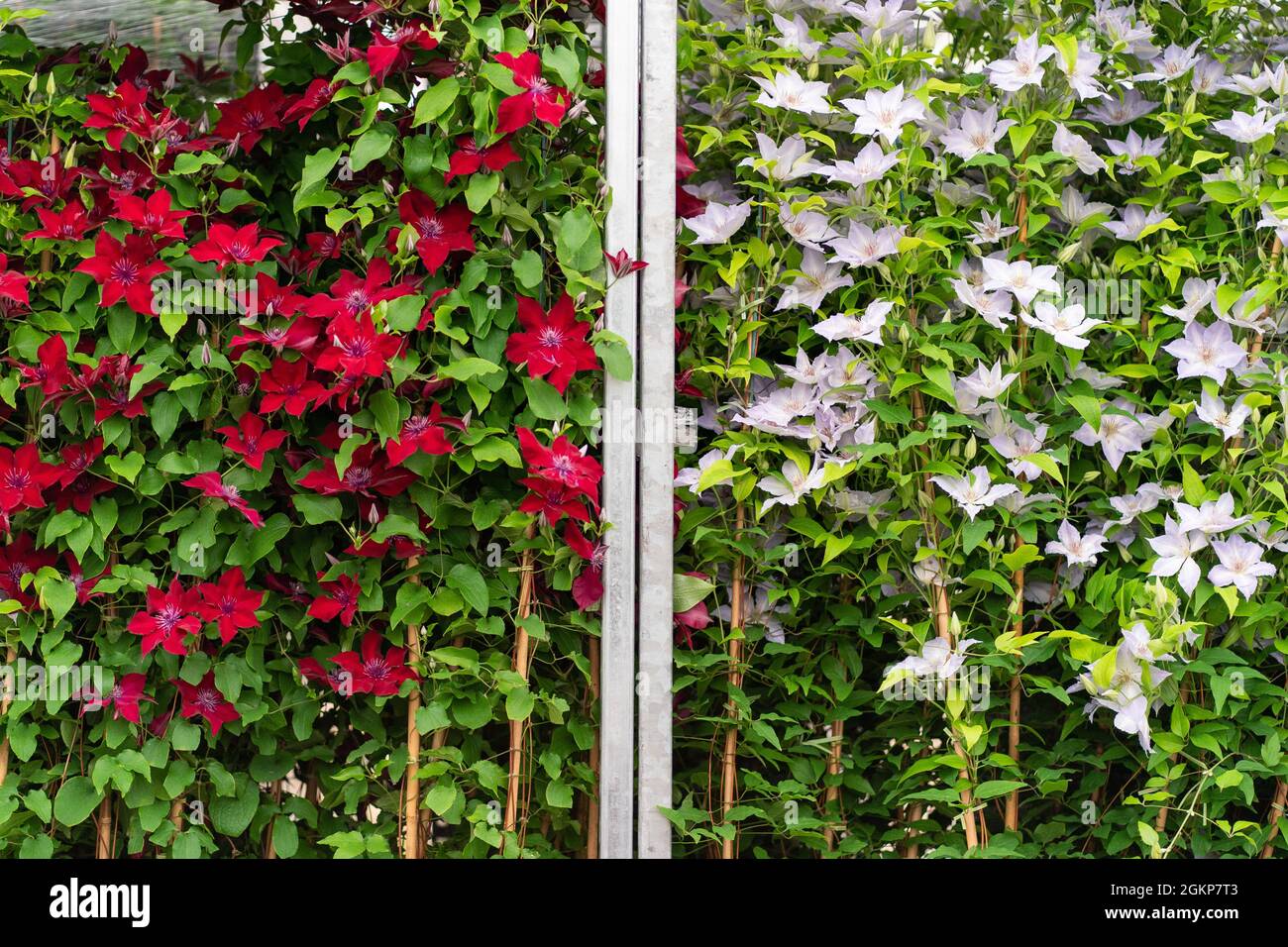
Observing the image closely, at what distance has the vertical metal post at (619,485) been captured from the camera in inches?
67.1

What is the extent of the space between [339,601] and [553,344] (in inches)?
19.9

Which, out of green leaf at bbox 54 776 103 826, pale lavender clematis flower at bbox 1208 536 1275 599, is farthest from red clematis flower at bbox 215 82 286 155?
pale lavender clematis flower at bbox 1208 536 1275 599

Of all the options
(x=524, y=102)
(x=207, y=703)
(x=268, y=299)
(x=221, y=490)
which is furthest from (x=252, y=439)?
(x=524, y=102)

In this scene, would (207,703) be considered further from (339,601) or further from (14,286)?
(14,286)

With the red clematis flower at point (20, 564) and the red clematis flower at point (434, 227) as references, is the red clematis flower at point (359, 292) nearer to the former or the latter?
the red clematis flower at point (434, 227)

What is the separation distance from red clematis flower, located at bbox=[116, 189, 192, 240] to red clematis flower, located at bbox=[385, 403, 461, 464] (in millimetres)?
457

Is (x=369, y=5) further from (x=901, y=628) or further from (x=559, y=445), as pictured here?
(x=901, y=628)

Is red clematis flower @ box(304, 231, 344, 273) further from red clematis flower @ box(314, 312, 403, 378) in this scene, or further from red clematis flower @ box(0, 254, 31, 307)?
red clematis flower @ box(0, 254, 31, 307)

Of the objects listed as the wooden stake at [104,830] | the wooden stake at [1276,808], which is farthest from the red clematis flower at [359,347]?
the wooden stake at [1276,808]

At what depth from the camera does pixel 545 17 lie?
5.58 ft

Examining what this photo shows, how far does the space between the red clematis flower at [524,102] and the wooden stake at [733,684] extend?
2.24 feet
